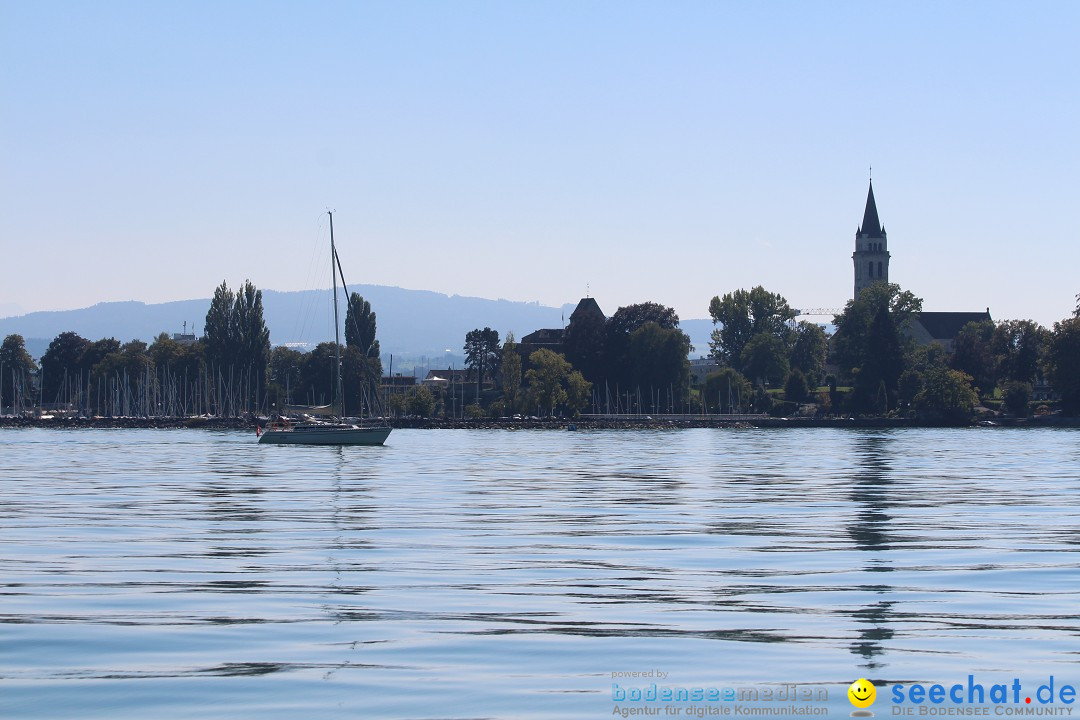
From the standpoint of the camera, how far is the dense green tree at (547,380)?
470 ft

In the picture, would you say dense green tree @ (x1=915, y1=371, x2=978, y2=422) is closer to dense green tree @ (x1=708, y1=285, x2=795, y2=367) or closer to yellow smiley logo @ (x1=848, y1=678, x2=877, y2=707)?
dense green tree @ (x1=708, y1=285, x2=795, y2=367)

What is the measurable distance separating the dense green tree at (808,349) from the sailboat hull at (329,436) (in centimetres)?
11480

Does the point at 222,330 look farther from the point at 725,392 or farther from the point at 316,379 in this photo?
the point at 725,392

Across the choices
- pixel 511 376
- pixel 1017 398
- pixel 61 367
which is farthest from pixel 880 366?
pixel 61 367

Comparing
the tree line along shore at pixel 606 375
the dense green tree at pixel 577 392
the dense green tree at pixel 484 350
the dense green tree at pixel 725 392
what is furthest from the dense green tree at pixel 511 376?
the dense green tree at pixel 484 350

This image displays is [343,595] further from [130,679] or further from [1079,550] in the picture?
[1079,550]

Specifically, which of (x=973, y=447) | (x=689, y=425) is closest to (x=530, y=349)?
(x=689, y=425)

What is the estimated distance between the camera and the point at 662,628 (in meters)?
14.6

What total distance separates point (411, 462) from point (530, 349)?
120m

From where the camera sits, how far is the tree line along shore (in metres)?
144

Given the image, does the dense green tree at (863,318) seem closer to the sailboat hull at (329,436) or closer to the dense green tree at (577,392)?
the dense green tree at (577,392)

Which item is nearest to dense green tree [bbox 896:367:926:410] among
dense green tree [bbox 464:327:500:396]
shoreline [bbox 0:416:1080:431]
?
shoreline [bbox 0:416:1080:431]

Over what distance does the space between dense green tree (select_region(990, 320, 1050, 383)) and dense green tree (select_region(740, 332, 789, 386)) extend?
2613cm

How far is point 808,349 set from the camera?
629ft
